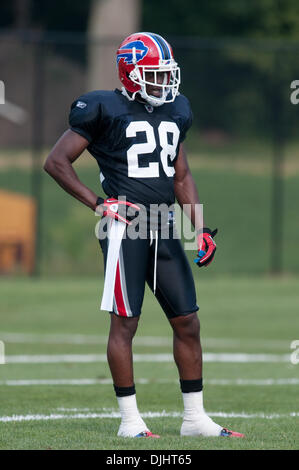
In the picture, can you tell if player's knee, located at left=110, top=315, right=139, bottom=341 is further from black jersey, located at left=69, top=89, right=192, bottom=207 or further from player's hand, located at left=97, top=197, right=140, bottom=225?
black jersey, located at left=69, top=89, right=192, bottom=207

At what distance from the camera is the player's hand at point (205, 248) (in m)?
6.07

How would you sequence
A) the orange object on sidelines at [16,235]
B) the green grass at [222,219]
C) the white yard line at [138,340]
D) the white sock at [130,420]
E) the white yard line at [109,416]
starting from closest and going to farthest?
the white sock at [130,420] → the white yard line at [109,416] → the white yard line at [138,340] → the orange object on sidelines at [16,235] → the green grass at [222,219]

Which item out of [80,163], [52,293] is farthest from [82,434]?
[80,163]

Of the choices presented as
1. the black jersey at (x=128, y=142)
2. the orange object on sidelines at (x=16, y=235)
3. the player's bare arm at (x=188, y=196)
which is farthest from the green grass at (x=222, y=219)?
the black jersey at (x=128, y=142)

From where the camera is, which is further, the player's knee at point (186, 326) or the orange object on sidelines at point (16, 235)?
the orange object on sidelines at point (16, 235)

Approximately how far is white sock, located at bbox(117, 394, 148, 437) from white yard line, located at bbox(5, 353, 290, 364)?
3832 mm

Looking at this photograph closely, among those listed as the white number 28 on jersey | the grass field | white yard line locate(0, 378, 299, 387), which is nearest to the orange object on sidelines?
the grass field

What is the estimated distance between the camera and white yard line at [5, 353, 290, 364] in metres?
9.70

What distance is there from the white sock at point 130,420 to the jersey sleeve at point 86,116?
4.54ft

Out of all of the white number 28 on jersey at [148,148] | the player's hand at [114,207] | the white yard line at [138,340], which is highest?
the white number 28 on jersey at [148,148]

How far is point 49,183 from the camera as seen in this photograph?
18.1 m

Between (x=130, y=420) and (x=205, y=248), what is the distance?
1.03 metres

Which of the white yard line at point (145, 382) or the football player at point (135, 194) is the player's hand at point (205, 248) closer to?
the football player at point (135, 194)

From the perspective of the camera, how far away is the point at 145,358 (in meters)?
9.84
